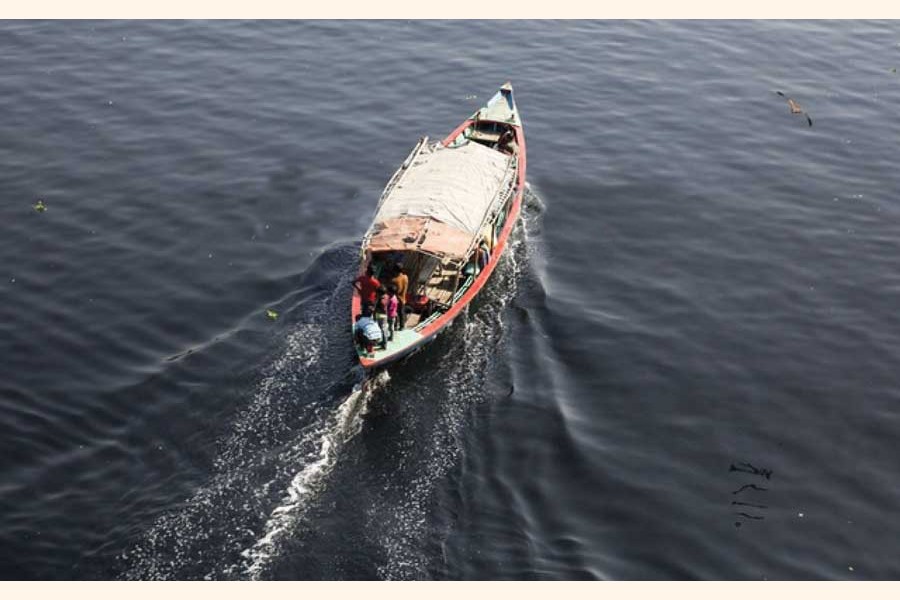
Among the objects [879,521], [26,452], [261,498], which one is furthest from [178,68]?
[879,521]

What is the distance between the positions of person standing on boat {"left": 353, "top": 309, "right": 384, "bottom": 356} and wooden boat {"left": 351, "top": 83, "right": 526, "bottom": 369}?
0.10 metres

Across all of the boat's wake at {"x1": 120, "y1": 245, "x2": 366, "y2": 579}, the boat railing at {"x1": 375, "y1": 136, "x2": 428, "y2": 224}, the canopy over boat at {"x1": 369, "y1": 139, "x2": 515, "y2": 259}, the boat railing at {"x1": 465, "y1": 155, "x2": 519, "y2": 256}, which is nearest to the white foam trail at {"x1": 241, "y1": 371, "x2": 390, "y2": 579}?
the boat's wake at {"x1": 120, "y1": 245, "x2": 366, "y2": 579}

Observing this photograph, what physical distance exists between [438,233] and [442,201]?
5.34 ft

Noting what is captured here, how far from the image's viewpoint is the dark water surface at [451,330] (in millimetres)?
21484

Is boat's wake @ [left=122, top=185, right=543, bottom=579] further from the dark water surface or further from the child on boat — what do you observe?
the child on boat

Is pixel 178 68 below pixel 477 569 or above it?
above

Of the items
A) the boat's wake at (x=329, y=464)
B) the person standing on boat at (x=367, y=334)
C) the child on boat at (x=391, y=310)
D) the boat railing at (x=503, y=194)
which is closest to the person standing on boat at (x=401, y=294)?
the child on boat at (x=391, y=310)

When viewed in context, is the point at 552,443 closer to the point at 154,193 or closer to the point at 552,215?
the point at 552,215

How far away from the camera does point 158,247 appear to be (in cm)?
3300

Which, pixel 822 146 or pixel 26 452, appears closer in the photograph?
pixel 26 452

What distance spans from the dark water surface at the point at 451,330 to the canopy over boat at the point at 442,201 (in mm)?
3092

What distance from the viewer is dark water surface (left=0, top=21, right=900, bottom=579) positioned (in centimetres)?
2148

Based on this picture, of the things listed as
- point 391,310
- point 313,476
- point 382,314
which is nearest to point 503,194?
point 382,314

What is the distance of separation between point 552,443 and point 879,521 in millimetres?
8461
